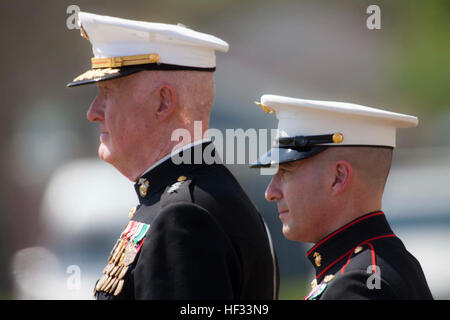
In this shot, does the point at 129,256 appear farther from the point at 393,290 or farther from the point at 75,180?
the point at 75,180

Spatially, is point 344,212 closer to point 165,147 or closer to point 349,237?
point 349,237

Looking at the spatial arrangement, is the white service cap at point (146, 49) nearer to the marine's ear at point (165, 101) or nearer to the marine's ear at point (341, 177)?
the marine's ear at point (165, 101)

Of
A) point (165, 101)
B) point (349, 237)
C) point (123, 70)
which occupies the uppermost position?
point (123, 70)

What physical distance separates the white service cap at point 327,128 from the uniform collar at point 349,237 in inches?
13.0

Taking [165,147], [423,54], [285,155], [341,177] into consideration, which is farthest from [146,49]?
[423,54]

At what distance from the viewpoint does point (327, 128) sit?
11.0ft

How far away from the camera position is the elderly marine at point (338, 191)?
119 inches

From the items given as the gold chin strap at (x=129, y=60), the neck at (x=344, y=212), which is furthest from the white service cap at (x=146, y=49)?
the neck at (x=344, y=212)

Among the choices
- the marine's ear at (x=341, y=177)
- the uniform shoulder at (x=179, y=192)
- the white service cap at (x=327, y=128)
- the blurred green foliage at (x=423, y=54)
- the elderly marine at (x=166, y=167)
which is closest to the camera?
the elderly marine at (x=166, y=167)

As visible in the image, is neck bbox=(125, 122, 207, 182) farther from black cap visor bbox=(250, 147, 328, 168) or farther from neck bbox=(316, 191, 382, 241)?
neck bbox=(316, 191, 382, 241)

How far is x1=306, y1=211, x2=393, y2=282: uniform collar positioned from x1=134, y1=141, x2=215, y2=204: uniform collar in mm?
609

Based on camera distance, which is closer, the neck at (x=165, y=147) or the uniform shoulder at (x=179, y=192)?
the uniform shoulder at (x=179, y=192)

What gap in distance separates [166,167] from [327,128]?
736 mm

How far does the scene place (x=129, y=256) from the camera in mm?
2904
